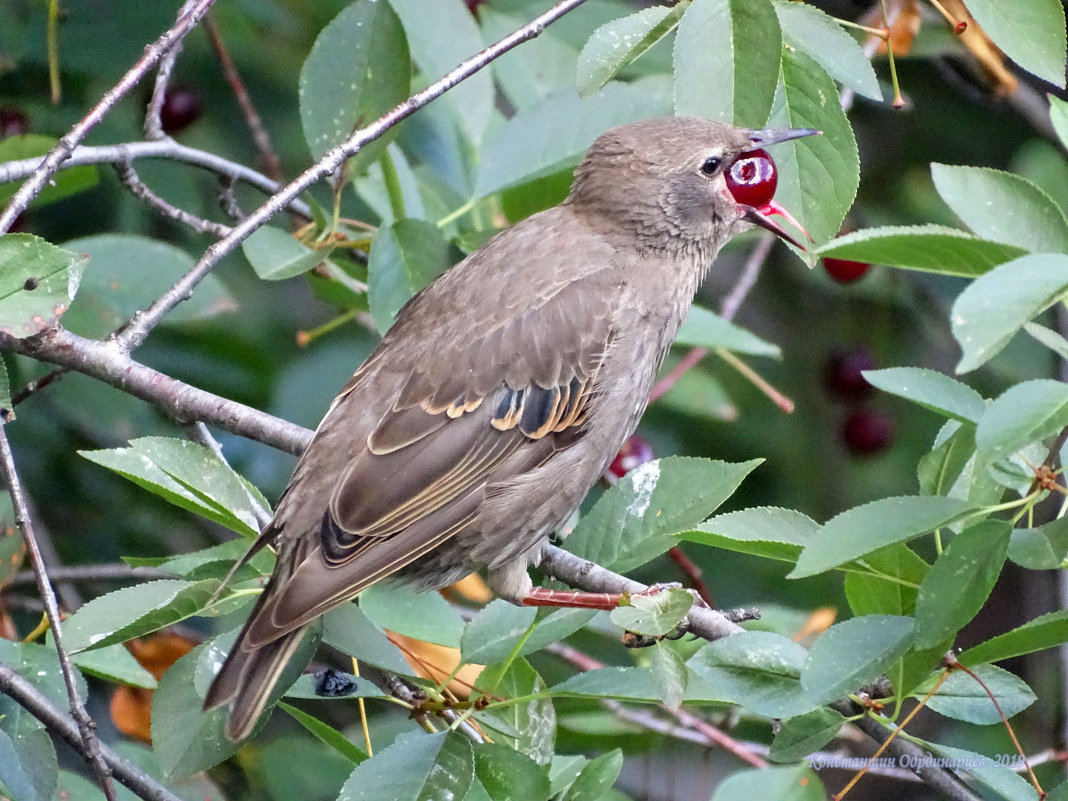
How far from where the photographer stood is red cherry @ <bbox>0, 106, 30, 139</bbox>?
479 cm

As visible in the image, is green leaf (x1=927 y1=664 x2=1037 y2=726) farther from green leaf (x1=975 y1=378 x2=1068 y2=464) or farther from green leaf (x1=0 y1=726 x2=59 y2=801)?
green leaf (x1=0 y1=726 x2=59 y2=801)

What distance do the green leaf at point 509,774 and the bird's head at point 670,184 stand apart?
1.77 meters

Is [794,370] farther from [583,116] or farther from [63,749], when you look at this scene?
[63,749]

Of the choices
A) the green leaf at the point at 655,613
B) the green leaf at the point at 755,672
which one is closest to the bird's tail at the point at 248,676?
the green leaf at the point at 655,613

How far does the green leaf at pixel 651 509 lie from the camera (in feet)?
9.18

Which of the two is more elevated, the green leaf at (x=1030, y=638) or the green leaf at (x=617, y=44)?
the green leaf at (x=617, y=44)

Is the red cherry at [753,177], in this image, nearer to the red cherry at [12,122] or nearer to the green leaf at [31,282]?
the green leaf at [31,282]

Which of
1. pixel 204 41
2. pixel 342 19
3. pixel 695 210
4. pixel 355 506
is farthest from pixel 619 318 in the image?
pixel 204 41

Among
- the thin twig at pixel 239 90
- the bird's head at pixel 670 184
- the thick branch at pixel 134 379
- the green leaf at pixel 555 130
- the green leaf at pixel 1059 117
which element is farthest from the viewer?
the thin twig at pixel 239 90

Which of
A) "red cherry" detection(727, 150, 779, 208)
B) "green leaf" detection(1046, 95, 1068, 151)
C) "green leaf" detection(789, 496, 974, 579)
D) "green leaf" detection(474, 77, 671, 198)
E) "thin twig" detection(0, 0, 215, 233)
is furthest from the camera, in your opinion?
"green leaf" detection(474, 77, 671, 198)

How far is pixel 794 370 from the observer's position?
6516 millimetres

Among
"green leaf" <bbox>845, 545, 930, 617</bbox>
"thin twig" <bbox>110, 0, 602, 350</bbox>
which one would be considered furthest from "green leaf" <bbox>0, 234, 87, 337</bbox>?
"green leaf" <bbox>845, 545, 930, 617</bbox>

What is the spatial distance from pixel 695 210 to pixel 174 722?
7.02ft

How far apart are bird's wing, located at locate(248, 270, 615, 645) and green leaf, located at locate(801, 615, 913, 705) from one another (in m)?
1.26
